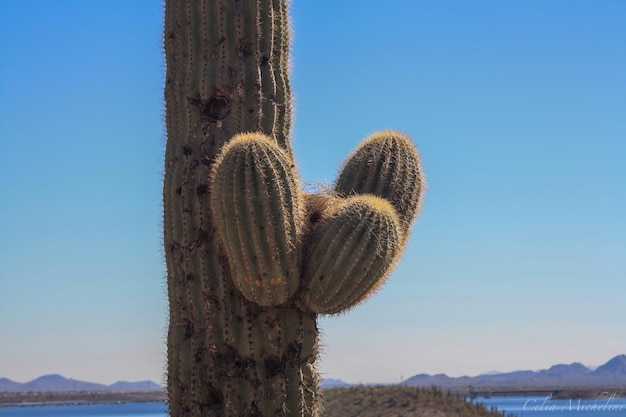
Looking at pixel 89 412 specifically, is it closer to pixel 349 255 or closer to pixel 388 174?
pixel 388 174

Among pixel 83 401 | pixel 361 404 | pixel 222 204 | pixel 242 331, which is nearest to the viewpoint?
pixel 222 204

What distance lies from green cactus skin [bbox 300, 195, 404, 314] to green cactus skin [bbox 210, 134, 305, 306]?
23 centimetres

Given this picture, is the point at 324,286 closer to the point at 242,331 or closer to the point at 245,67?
the point at 242,331

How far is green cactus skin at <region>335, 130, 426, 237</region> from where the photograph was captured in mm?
10359

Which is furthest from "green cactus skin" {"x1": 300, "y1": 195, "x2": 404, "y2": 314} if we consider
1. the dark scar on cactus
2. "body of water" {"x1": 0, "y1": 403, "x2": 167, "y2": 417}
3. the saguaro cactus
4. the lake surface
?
"body of water" {"x1": 0, "y1": 403, "x2": 167, "y2": 417}

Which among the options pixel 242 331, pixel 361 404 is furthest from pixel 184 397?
pixel 361 404

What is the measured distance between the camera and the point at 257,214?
8727mm

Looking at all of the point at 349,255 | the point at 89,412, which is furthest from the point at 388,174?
the point at 89,412

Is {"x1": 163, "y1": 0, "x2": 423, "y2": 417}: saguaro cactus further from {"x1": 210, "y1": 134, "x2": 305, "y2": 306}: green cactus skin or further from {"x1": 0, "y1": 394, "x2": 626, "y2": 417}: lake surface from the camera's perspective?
{"x1": 0, "y1": 394, "x2": 626, "y2": 417}: lake surface

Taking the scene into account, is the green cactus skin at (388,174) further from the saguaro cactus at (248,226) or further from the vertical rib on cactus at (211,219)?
the vertical rib on cactus at (211,219)

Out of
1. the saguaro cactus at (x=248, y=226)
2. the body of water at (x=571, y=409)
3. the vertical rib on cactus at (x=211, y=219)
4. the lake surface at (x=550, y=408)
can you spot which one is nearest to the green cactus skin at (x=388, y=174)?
the saguaro cactus at (x=248, y=226)

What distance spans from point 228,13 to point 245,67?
55cm

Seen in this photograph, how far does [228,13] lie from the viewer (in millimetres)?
9836

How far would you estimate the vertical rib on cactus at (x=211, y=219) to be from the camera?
30.8 ft
